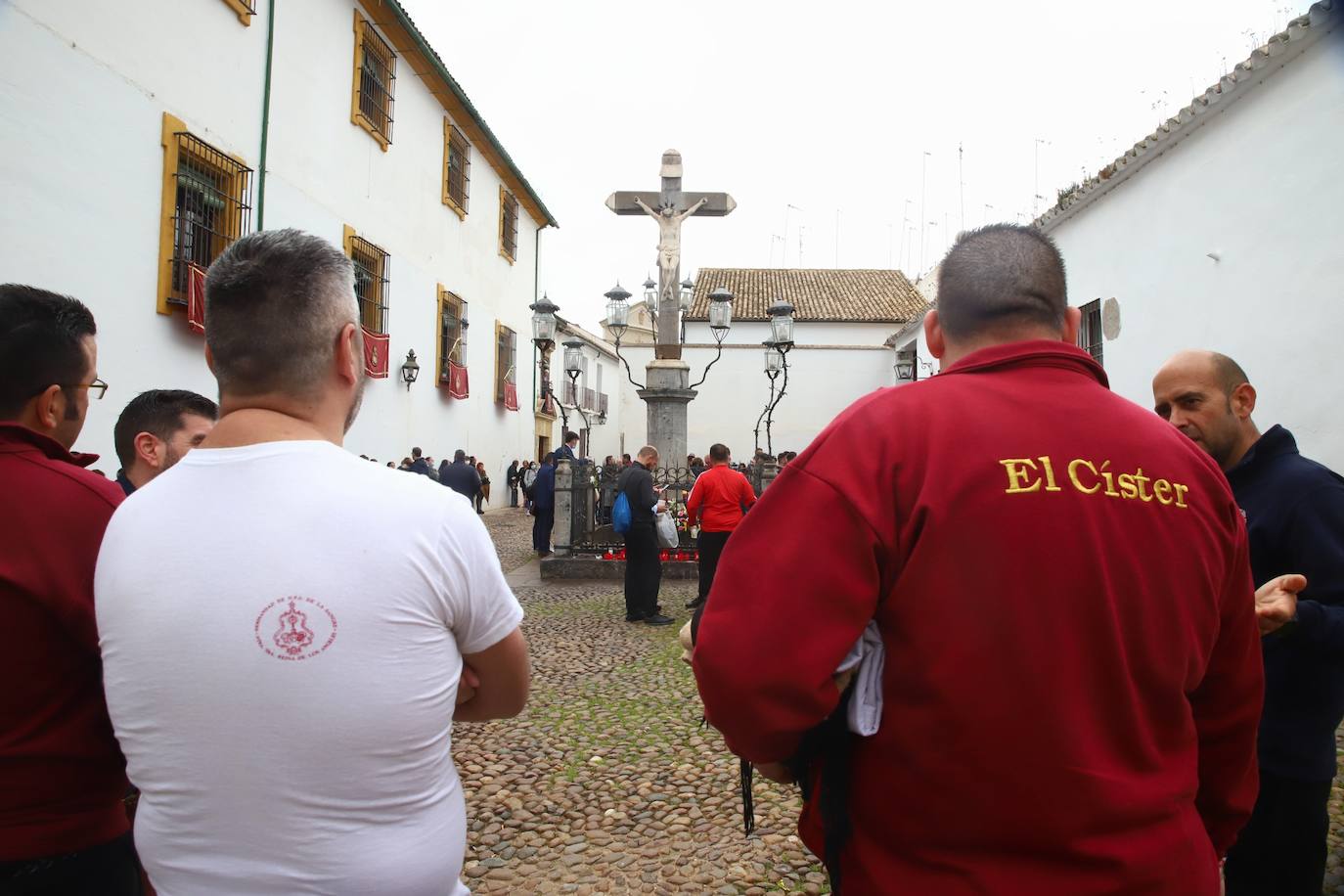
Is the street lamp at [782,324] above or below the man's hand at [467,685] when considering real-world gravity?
above

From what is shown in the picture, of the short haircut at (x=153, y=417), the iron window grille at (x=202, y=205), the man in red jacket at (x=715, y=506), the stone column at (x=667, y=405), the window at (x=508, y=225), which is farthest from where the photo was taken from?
the window at (x=508, y=225)

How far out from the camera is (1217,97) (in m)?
8.79

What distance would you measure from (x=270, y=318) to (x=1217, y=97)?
10.4 meters

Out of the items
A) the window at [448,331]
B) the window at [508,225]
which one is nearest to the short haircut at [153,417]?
the window at [448,331]

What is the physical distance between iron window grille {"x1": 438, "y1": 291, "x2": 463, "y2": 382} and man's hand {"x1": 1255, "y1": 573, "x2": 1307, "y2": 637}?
1613cm

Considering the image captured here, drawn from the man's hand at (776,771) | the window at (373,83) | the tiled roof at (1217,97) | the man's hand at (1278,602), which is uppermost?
the window at (373,83)

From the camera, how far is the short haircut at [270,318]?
4.35 ft

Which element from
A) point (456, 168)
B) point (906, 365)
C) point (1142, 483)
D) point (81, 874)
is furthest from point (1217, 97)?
point (906, 365)

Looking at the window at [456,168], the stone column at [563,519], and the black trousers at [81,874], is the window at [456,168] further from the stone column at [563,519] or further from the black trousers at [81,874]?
the black trousers at [81,874]

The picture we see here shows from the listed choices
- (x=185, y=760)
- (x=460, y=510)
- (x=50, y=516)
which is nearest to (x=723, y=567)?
(x=460, y=510)

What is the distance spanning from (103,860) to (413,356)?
14470 mm

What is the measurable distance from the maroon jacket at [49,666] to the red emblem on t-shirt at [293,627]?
60cm

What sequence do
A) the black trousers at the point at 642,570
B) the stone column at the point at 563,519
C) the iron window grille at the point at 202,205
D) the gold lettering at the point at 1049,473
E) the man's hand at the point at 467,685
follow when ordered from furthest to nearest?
1. the stone column at the point at 563,519
2. the iron window grille at the point at 202,205
3. the black trousers at the point at 642,570
4. the man's hand at the point at 467,685
5. the gold lettering at the point at 1049,473

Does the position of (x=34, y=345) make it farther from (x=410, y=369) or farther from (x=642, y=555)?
(x=410, y=369)
